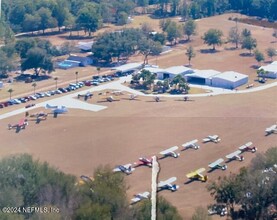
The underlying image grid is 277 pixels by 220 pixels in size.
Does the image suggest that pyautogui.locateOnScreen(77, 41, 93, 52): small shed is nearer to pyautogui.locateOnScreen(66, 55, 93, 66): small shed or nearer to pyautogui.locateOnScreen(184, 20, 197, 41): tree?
pyautogui.locateOnScreen(66, 55, 93, 66): small shed

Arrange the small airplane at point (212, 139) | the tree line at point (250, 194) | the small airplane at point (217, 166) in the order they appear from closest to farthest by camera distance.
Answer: the tree line at point (250, 194)
the small airplane at point (217, 166)
the small airplane at point (212, 139)

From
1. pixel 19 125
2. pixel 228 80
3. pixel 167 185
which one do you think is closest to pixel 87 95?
pixel 19 125

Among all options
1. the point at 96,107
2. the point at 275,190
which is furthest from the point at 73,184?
the point at 96,107

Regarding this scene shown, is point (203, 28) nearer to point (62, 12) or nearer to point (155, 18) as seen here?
point (155, 18)

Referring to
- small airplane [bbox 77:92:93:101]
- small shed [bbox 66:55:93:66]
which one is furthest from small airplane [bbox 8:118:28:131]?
small shed [bbox 66:55:93:66]

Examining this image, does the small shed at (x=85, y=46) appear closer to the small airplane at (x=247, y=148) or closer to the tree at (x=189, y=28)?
the tree at (x=189, y=28)

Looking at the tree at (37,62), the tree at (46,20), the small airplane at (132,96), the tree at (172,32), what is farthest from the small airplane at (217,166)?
the tree at (46,20)
